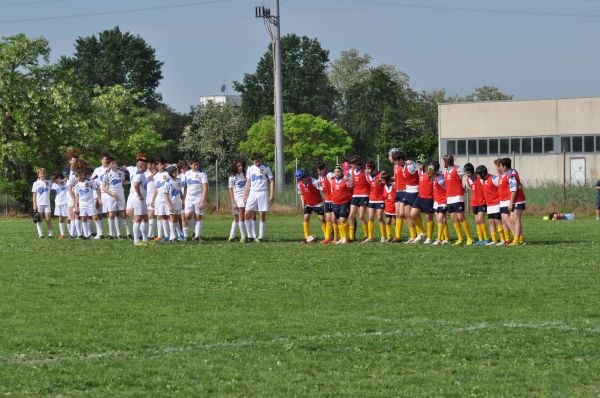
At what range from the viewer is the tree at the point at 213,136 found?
338ft

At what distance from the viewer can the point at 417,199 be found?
937 inches

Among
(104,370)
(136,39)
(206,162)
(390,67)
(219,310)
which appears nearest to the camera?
(104,370)

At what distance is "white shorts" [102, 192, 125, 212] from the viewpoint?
2677 cm

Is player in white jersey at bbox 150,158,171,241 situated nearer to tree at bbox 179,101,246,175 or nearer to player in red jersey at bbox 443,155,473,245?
player in red jersey at bbox 443,155,473,245

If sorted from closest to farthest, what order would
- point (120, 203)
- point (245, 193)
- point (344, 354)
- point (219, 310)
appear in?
point (344, 354) → point (219, 310) → point (245, 193) → point (120, 203)

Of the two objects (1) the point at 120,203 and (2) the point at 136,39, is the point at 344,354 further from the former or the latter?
(2) the point at 136,39

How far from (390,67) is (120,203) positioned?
9496 centimetres

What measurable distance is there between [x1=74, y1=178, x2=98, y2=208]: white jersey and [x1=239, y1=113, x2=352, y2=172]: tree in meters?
71.7

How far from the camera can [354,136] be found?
113 m

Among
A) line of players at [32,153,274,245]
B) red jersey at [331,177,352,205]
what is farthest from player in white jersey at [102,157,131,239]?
red jersey at [331,177,352,205]

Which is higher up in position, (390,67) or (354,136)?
(390,67)

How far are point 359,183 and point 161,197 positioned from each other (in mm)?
4750

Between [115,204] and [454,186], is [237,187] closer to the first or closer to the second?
[115,204]

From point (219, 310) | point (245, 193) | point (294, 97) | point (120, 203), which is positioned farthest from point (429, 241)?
point (294, 97)
